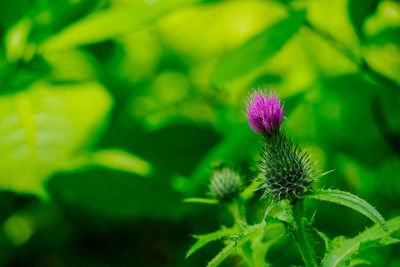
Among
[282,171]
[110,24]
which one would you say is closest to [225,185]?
[282,171]

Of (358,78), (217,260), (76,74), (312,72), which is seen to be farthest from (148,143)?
(217,260)

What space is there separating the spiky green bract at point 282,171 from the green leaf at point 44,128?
6.82 ft

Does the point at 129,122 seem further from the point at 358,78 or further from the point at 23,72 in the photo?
the point at 358,78

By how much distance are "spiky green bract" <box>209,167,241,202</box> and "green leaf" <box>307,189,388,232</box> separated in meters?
0.69

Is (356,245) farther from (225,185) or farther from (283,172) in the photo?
(225,185)

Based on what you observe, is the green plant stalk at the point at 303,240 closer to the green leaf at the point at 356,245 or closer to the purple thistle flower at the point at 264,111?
the green leaf at the point at 356,245

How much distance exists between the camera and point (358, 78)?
303 cm

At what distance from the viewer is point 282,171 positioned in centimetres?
174

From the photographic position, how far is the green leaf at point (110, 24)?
2.80m

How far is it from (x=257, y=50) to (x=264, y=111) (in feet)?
2.77

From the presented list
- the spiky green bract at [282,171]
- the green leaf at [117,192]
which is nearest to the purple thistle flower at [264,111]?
the spiky green bract at [282,171]

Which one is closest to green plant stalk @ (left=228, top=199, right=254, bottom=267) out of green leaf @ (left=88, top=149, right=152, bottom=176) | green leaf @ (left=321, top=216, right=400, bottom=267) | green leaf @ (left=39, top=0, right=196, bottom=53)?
green leaf @ (left=321, top=216, right=400, bottom=267)

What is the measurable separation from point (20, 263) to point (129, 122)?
230cm

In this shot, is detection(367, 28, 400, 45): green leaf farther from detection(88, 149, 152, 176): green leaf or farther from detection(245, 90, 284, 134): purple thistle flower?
detection(88, 149, 152, 176): green leaf
